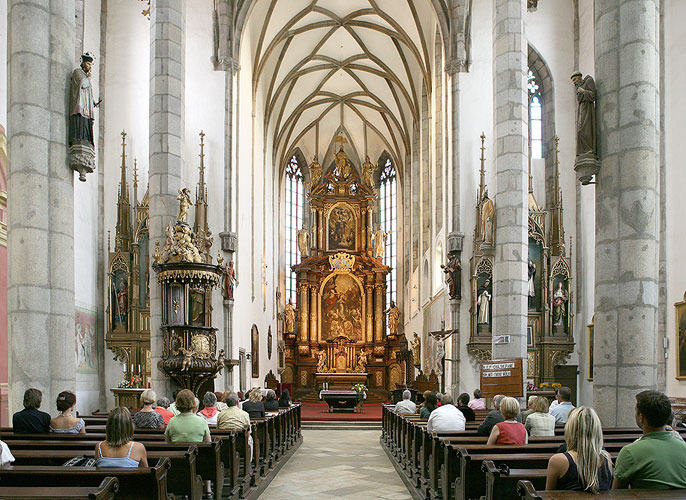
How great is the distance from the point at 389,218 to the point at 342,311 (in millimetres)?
5947

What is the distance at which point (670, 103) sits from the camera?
1717cm

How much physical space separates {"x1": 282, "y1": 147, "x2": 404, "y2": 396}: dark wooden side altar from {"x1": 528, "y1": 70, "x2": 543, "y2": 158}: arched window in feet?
59.6

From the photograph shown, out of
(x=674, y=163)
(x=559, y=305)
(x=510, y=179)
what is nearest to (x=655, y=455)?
(x=510, y=179)

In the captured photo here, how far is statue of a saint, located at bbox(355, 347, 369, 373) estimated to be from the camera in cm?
4012

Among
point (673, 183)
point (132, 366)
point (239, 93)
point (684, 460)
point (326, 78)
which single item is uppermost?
point (326, 78)

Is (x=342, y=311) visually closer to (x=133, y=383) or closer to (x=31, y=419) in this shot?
(x=133, y=383)

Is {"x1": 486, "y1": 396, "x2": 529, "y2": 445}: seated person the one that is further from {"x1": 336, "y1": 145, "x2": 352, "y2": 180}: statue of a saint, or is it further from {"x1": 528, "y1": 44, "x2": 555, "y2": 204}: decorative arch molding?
{"x1": 336, "y1": 145, "x2": 352, "y2": 180}: statue of a saint

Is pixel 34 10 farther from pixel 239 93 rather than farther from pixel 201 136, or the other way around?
pixel 239 93

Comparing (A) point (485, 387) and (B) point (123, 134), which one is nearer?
(A) point (485, 387)

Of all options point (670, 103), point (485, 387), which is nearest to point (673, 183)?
point (670, 103)

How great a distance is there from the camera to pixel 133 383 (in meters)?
20.0

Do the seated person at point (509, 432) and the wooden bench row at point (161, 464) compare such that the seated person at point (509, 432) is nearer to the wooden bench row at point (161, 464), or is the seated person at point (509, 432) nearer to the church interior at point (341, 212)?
the church interior at point (341, 212)

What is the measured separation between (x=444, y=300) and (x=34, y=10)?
1782cm

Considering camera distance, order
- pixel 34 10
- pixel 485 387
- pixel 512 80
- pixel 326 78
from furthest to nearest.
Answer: pixel 326 78
pixel 512 80
pixel 485 387
pixel 34 10
